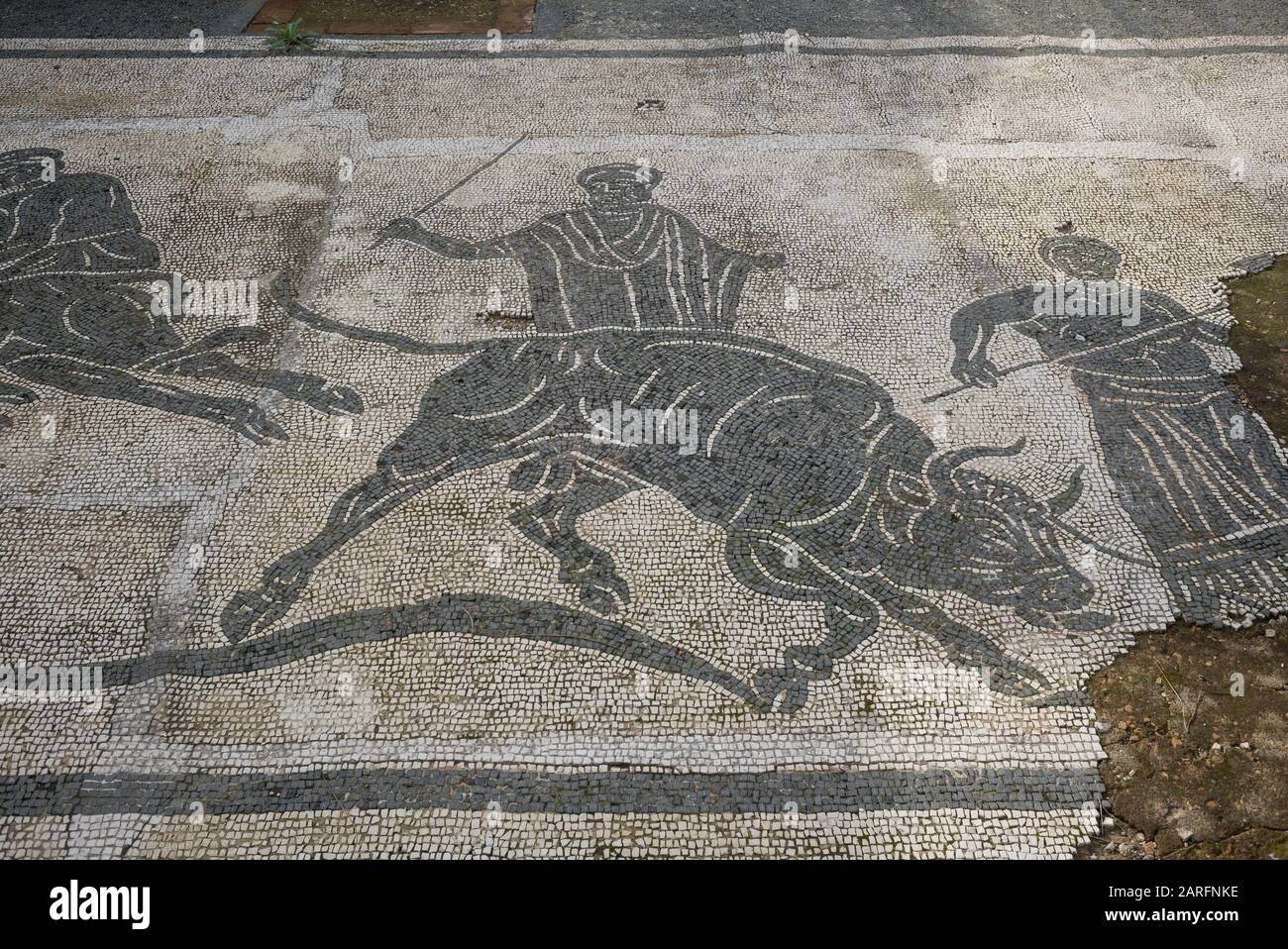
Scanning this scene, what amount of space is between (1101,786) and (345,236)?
706 centimetres

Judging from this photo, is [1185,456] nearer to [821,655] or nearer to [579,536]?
[821,655]

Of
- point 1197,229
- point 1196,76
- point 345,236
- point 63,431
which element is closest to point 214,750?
point 63,431

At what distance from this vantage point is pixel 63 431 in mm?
6883

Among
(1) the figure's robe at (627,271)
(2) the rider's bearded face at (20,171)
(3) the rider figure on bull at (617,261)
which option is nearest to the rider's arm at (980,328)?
(3) the rider figure on bull at (617,261)

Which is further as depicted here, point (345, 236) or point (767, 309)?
point (345, 236)

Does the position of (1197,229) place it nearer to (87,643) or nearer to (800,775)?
(800,775)

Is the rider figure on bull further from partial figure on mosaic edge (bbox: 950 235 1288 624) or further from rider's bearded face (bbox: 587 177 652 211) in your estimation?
partial figure on mosaic edge (bbox: 950 235 1288 624)

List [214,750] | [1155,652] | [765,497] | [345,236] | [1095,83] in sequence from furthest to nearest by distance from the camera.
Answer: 1. [1095,83]
2. [345,236]
3. [765,497]
4. [1155,652]
5. [214,750]

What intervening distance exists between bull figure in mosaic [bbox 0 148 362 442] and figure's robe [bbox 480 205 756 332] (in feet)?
6.24

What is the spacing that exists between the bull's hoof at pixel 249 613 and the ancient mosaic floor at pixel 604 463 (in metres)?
→ 0.02

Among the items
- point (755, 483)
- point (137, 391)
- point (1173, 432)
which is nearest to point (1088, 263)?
point (1173, 432)

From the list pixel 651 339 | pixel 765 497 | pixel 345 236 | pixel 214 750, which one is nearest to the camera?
pixel 214 750

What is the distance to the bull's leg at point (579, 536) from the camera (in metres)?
5.92

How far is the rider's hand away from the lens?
→ 287 inches
